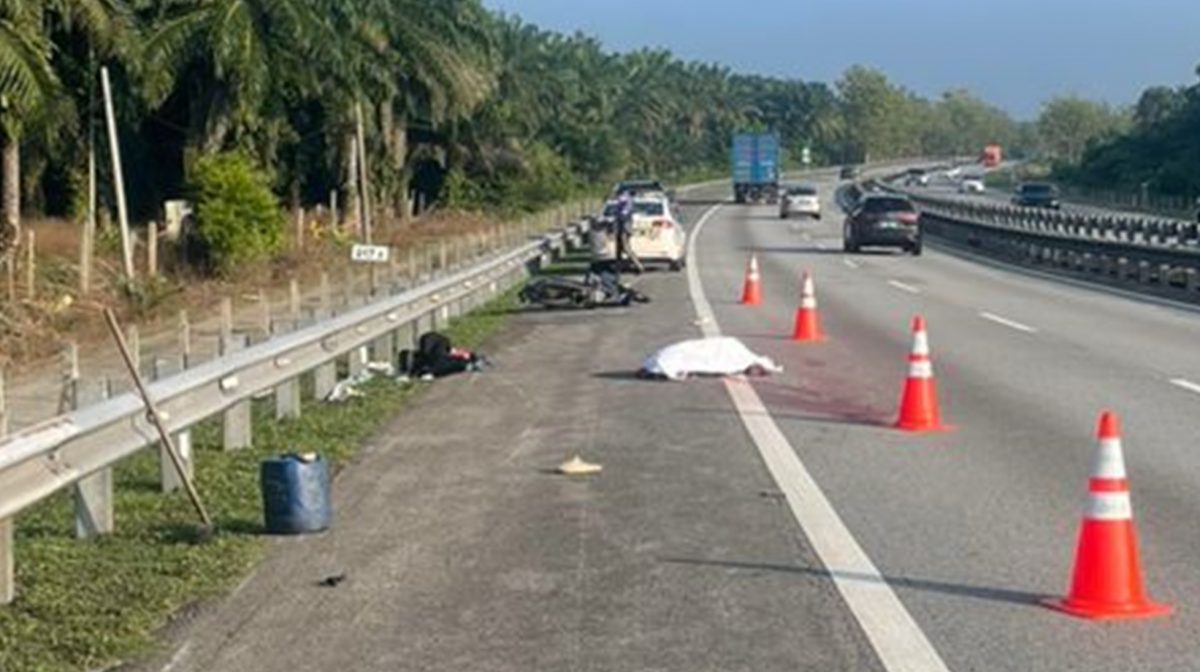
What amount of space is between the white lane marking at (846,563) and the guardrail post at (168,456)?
3.42 m

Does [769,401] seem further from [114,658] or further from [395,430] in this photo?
[114,658]

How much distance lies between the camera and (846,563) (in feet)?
30.0

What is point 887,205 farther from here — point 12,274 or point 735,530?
point 735,530

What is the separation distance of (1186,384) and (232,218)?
23.2 metres

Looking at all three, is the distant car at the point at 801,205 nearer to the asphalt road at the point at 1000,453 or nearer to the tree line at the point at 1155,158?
the tree line at the point at 1155,158

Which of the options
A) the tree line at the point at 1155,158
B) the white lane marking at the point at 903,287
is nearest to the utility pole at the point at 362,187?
the white lane marking at the point at 903,287

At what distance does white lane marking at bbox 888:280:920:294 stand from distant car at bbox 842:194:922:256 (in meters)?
13.1

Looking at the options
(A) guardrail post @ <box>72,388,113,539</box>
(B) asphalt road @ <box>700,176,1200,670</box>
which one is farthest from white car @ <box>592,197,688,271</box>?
(A) guardrail post @ <box>72,388,113,539</box>

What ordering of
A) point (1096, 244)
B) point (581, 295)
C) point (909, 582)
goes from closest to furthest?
point (909, 582), point (581, 295), point (1096, 244)

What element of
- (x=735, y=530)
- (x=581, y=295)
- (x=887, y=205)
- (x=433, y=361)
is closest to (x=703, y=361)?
(x=433, y=361)

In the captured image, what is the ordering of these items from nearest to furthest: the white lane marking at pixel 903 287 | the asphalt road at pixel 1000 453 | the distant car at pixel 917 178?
the asphalt road at pixel 1000 453
the white lane marking at pixel 903 287
the distant car at pixel 917 178

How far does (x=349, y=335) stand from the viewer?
17109 mm

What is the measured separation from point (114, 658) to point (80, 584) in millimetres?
1430

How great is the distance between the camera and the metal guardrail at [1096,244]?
36.4 meters
